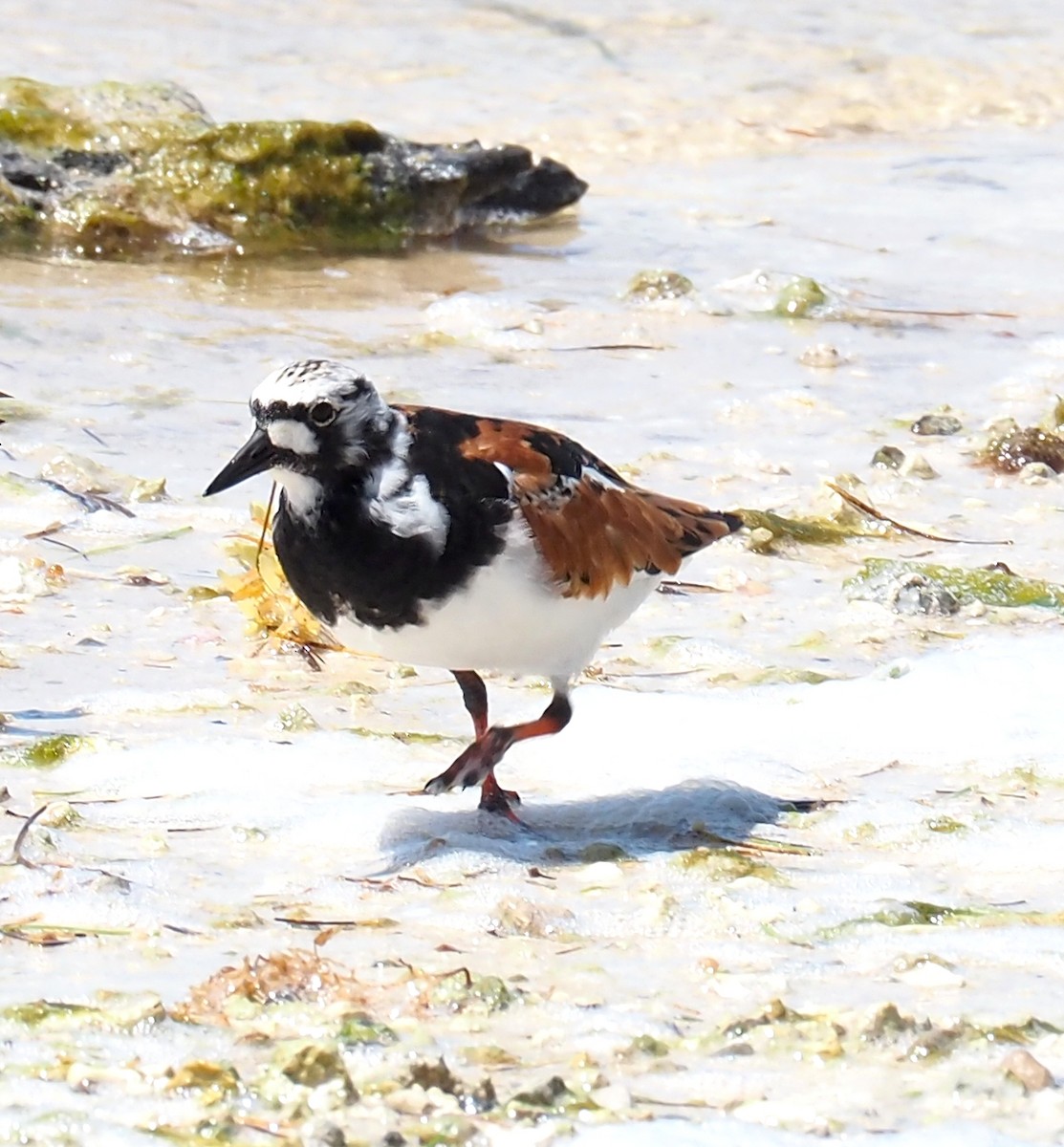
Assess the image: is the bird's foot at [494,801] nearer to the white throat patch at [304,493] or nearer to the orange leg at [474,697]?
the orange leg at [474,697]

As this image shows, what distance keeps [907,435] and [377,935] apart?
3.43m

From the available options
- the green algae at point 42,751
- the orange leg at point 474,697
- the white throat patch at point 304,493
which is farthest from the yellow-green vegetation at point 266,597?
the white throat patch at point 304,493

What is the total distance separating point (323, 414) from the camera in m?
→ 3.24

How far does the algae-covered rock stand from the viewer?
Result: 7820mm

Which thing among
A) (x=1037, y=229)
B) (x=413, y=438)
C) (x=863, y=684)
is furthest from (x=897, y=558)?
(x=1037, y=229)

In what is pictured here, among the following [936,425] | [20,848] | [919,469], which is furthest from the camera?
[936,425]

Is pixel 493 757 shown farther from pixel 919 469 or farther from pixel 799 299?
pixel 799 299

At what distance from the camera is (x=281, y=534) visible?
11.0ft

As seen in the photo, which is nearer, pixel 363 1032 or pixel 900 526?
pixel 363 1032

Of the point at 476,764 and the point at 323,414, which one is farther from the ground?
the point at 323,414

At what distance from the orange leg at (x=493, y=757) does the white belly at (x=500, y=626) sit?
4.6 inches

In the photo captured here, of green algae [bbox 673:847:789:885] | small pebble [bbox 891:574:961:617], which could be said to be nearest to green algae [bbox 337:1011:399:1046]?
green algae [bbox 673:847:789:885]

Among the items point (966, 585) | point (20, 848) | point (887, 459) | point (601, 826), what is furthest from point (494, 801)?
point (887, 459)

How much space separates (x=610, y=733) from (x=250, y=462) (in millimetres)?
1050
